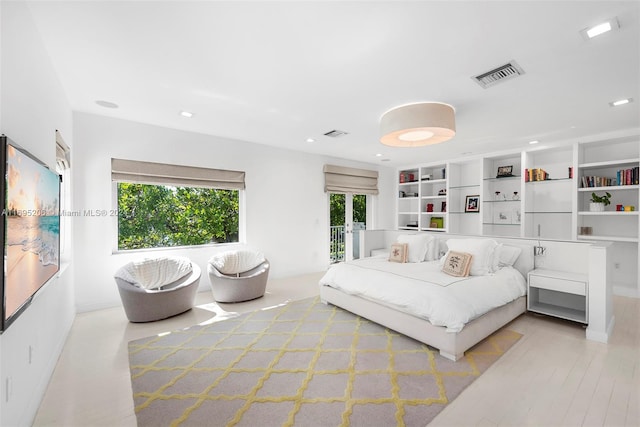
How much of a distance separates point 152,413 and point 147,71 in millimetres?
2584

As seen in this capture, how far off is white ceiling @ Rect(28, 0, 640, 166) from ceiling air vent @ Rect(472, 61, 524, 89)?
0.21ft

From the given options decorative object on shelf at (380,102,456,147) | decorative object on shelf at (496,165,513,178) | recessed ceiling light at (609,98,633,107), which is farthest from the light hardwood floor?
decorative object on shelf at (496,165,513,178)

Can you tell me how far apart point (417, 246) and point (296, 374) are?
2546 mm

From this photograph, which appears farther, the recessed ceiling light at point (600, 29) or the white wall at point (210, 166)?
the white wall at point (210, 166)

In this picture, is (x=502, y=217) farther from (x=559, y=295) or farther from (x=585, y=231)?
(x=559, y=295)

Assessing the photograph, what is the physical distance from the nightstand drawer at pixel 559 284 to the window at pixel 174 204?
13.7ft

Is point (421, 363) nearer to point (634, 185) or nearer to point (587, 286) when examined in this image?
point (587, 286)

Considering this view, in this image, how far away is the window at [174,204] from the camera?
3.96 m

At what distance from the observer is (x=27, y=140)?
70.5 inches

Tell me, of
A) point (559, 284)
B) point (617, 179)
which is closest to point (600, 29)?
point (559, 284)

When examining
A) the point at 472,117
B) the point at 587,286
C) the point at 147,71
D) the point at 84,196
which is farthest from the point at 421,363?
the point at 84,196

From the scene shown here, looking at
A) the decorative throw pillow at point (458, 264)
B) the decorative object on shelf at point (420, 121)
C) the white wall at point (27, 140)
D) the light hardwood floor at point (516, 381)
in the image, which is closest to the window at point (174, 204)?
the light hardwood floor at point (516, 381)

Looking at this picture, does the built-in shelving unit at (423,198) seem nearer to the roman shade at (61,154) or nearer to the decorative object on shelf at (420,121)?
the decorative object on shelf at (420,121)

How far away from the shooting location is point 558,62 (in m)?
2.33
